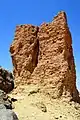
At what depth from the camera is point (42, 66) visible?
26203 millimetres

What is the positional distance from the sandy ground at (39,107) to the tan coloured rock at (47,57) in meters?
0.68

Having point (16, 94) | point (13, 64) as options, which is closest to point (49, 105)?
point (16, 94)

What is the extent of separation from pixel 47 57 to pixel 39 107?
4846 millimetres

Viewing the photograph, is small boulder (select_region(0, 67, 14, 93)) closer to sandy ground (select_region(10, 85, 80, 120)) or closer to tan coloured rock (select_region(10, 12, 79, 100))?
sandy ground (select_region(10, 85, 80, 120))

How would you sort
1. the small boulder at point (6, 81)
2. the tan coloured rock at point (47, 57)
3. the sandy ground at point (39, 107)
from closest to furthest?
the sandy ground at point (39, 107), the small boulder at point (6, 81), the tan coloured rock at point (47, 57)

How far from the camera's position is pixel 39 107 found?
22.7 meters

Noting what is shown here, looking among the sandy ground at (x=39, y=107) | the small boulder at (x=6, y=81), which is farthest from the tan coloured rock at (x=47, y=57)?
the small boulder at (x=6, y=81)

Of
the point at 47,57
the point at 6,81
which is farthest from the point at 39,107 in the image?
the point at 47,57

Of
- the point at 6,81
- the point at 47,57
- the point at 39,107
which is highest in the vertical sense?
the point at 47,57

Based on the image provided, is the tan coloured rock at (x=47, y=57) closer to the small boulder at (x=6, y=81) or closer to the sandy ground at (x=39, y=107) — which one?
the sandy ground at (x=39, y=107)

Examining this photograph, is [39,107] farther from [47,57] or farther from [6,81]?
[47,57]

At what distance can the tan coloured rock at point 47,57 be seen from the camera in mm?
25031

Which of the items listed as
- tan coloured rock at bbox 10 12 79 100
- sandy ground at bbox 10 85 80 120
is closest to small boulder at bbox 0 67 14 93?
sandy ground at bbox 10 85 80 120

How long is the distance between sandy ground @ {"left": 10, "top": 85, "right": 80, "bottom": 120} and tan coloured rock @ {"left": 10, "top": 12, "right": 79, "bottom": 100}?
0.68 metres
